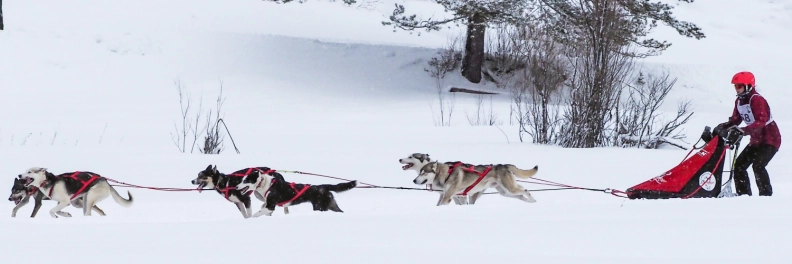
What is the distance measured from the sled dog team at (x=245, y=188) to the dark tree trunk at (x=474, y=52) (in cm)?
1279

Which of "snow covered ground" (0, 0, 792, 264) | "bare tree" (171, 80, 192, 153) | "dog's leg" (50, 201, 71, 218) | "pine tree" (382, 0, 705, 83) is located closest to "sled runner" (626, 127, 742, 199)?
"snow covered ground" (0, 0, 792, 264)

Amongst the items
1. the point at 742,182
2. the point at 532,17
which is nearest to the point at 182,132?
the point at 532,17

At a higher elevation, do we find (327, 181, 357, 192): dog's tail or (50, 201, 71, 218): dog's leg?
(327, 181, 357, 192): dog's tail

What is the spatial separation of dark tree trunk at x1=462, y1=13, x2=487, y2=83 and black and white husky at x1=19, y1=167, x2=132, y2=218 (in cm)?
1375

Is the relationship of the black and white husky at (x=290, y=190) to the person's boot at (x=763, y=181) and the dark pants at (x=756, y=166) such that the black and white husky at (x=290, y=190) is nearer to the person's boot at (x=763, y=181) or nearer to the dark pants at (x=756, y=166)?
the dark pants at (x=756, y=166)

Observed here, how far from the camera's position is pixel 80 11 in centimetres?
2361

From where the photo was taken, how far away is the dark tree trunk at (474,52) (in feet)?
64.9

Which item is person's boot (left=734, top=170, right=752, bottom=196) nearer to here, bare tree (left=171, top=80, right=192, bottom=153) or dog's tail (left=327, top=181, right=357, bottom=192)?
dog's tail (left=327, top=181, right=357, bottom=192)

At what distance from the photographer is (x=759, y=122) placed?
6113 millimetres

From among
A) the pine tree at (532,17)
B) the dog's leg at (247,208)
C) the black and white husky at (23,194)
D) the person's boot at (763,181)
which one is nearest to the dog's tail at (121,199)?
the black and white husky at (23,194)

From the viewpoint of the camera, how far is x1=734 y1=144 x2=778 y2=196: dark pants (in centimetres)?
621

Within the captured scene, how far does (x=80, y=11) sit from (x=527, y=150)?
677 inches

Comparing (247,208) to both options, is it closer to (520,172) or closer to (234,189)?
(234,189)

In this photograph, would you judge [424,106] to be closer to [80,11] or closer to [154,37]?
[154,37]
